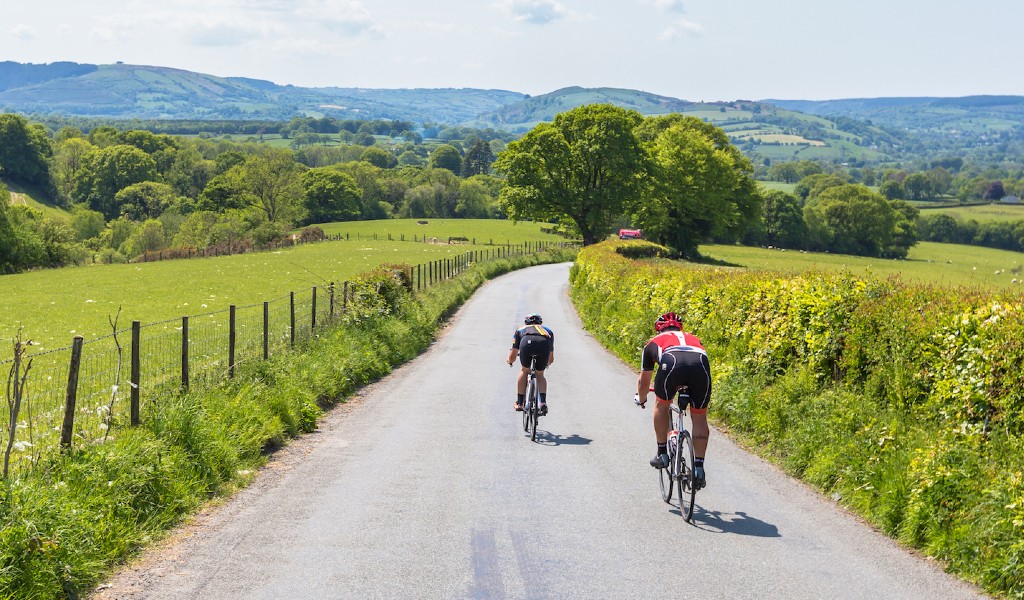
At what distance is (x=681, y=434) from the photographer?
9.10m

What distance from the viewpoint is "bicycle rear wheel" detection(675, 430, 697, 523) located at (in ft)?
29.1

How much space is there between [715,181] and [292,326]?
227 ft

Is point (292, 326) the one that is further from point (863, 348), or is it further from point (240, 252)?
point (240, 252)

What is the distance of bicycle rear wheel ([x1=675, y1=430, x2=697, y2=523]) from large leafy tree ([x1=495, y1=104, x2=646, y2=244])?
238ft

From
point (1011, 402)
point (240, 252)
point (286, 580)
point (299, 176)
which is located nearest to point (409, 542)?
point (286, 580)

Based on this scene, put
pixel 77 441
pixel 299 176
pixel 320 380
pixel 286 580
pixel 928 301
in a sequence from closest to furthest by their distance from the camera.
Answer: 1. pixel 286 580
2. pixel 77 441
3. pixel 928 301
4. pixel 320 380
5. pixel 299 176

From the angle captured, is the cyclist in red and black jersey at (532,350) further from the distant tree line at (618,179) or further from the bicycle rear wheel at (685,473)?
the distant tree line at (618,179)

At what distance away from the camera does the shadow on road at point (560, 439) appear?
12.9 m

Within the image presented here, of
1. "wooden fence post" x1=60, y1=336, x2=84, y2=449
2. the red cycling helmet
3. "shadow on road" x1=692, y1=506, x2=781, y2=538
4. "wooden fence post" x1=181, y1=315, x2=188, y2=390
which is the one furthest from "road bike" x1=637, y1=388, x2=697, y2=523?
"wooden fence post" x1=181, y1=315, x2=188, y2=390

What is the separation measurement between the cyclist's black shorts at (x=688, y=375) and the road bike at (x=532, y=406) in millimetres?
4216

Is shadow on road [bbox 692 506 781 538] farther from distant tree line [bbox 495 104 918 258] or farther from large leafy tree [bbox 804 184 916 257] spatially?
large leafy tree [bbox 804 184 916 257]

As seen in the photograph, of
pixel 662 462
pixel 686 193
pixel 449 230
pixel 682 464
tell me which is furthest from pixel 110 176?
pixel 682 464

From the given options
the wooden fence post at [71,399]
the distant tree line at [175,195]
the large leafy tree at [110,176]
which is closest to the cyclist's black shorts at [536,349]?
the wooden fence post at [71,399]

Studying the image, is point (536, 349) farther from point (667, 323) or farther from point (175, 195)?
point (175, 195)
